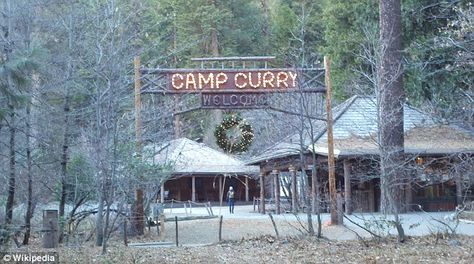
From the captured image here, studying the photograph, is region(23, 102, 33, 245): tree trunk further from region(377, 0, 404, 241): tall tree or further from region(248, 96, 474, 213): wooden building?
region(248, 96, 474, 213): wooden building

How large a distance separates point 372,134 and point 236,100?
8466 millimetres

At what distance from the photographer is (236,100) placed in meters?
19.3

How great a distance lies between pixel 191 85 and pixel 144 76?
4.45 ft

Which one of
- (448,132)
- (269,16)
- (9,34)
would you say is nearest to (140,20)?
(9,34)

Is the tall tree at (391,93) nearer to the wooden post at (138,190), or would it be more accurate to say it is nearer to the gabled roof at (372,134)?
the gabled roof at (372,134)

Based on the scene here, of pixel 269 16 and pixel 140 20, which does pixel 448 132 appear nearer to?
pixel 140 20

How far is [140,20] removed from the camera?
22.5 meters

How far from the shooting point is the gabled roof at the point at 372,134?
25.2 metres

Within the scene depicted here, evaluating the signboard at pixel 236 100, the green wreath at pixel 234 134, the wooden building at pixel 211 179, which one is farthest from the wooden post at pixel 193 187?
the signboard at pixel 236 100

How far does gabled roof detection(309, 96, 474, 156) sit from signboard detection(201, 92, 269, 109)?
20.2 feet

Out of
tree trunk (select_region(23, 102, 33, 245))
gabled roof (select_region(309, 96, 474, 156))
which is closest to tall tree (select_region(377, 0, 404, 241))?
gabled roof (select_region(309, 96, 474, 156))

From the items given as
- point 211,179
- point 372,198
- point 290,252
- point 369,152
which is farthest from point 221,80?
point 211,179

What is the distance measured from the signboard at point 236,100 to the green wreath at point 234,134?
61.9ft

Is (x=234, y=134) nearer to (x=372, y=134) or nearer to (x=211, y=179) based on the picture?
(x=211, y=179)
